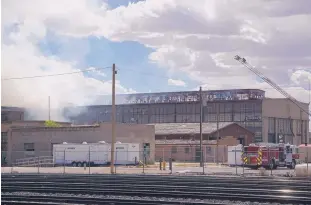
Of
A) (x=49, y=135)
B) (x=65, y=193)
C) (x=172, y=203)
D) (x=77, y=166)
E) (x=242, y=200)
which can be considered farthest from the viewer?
(x=49, y=135)

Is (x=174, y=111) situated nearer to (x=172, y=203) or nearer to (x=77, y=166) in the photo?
(x=77, y=166)

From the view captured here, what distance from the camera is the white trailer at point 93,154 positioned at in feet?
210

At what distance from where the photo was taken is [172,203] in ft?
66.6

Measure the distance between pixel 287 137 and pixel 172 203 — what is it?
3947 inches

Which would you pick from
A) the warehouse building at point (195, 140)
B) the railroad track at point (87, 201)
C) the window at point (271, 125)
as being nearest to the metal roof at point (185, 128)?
the warehouse building at point (195, 140)

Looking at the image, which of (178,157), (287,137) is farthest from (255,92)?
(178,157)

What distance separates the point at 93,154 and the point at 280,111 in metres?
58.1

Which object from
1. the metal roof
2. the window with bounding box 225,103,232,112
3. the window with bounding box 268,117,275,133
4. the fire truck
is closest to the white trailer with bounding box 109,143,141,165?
the fire truck

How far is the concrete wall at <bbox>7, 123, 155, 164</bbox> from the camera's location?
7156cm

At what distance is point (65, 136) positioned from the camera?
72875 mm

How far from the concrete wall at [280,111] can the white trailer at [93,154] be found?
1925 inches

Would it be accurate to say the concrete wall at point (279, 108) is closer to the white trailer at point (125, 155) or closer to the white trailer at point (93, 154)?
the white trailer at point (125, 155)

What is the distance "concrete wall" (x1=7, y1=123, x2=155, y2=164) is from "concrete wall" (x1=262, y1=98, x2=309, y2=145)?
128 ft

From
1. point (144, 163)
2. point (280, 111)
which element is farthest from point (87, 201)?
point (280, 111)
